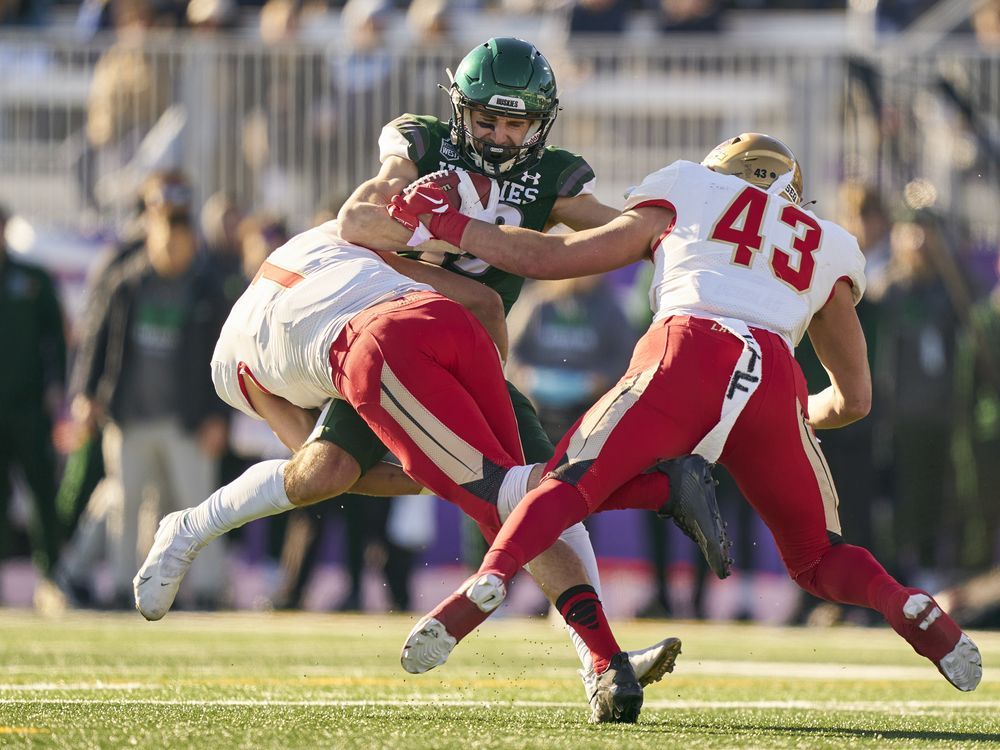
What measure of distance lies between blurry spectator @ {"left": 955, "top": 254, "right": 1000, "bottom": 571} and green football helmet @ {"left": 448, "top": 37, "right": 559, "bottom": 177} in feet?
15.6

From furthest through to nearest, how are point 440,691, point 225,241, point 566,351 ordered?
point 225,241, point 566,351, point 440,691

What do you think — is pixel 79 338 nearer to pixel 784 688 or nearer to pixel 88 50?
pixel 88 50

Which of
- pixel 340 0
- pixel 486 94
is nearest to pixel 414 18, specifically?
pixel 340 0

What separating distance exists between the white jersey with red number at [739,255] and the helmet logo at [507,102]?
438 mm

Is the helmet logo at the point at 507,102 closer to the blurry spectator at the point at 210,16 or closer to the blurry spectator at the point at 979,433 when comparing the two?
the blurry spectator at the point at 979,433

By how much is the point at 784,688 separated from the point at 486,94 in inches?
82.6

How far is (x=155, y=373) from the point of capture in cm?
932

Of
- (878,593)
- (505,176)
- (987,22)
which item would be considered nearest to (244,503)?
(505,176)

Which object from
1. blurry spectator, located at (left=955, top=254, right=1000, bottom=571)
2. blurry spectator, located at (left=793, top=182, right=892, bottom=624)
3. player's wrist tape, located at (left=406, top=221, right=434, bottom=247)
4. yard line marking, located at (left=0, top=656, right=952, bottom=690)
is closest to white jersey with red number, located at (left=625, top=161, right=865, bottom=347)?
player's wrist tape, located at (left=406, top=221, right=434, bottom=247)

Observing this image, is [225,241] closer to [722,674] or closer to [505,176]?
[722,674]

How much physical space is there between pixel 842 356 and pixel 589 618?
3.24 feet

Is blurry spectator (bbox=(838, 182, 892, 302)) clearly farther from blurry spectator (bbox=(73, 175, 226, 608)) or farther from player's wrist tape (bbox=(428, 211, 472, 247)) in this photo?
player's wrist tape (bbox=(428, 211, 472, 247))

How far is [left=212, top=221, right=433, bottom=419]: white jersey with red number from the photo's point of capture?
4.79 metres

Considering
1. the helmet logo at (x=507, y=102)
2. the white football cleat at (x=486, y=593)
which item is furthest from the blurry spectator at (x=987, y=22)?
the white football cleat at (x=486, y=593)
